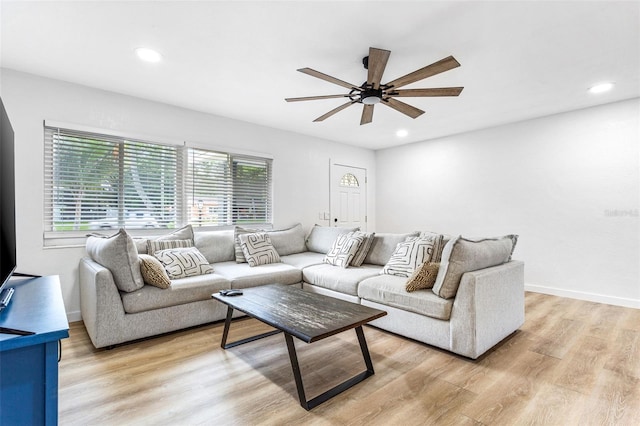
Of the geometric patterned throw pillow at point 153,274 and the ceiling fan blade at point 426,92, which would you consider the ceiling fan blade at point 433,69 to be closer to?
the ceiling fan blade at point 426,92

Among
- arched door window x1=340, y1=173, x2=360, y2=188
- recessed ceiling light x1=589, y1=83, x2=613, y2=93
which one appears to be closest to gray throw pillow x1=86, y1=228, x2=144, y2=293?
arched door window x1=340, y1=173, x2=360, y2=188

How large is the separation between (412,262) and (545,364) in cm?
127

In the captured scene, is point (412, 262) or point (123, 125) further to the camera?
point (123, 125)

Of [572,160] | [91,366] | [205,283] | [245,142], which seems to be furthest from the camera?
[245,142]

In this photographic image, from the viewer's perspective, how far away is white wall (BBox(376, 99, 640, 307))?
3.64 m

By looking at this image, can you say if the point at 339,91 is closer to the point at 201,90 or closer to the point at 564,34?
the point at 201,90

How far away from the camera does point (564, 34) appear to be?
2279mm

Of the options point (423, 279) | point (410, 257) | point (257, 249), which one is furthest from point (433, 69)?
point (257, 249)

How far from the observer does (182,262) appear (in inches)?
122

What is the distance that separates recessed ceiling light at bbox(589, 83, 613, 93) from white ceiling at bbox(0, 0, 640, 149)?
0.09m

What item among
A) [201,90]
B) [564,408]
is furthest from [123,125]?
[564,408]

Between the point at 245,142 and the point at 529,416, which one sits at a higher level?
the point at 245,142

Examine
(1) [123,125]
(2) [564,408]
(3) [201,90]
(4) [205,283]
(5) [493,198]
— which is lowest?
(2) [564,408]

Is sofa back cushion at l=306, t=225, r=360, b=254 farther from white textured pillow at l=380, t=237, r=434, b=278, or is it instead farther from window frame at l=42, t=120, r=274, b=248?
white textured pillow at l=380, t=237, r=434, b=278
